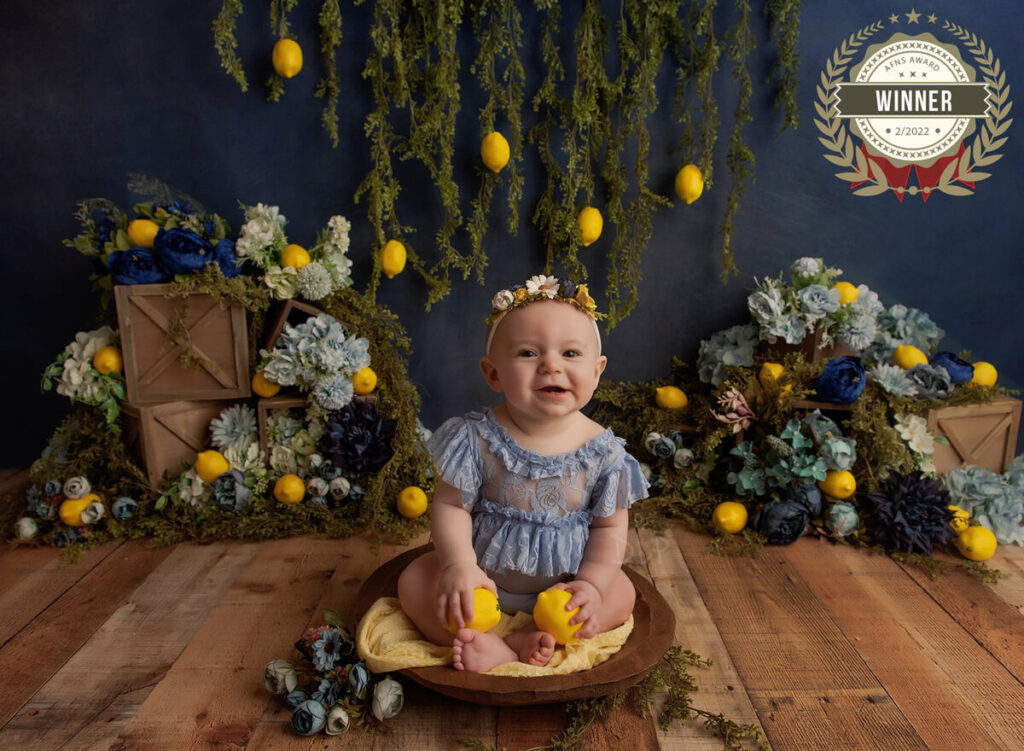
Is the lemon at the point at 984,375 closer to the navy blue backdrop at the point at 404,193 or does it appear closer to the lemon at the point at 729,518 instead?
the navy blue backdrop at the point at 404,193

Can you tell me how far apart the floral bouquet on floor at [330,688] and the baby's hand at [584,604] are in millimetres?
381

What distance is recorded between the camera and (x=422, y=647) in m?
1.53

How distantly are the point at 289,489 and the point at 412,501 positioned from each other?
1.29 feet

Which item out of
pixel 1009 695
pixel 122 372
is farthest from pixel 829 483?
pixel 122 372

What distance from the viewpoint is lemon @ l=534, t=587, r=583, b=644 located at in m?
1.44

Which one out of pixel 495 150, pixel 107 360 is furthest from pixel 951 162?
pixel 107 360

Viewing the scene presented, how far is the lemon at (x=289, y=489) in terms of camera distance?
238 cm

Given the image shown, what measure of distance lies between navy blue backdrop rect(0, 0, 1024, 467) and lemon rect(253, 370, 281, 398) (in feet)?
1.84

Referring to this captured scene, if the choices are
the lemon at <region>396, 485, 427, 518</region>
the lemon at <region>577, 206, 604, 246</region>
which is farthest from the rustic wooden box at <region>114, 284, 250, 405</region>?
the lemon at <region>577, 206, 604, 246</region>

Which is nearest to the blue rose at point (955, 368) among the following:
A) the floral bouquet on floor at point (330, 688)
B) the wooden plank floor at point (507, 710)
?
the wooden plank floor at point (507, 710)

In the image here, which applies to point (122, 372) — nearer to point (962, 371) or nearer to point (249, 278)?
point (249, 278)

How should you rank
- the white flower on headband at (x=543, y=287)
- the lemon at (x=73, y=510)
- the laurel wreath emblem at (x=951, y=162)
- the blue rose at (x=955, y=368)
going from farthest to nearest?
the laurel wreath emblem at (x=951, y=162) → the blue rose at (x=955, y=368) → the lemon at (x=73, y=510) → the white flower on headband at (x=543, y=287)

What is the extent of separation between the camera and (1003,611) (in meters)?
1.92

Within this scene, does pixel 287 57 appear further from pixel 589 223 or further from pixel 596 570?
pixel 596 570
